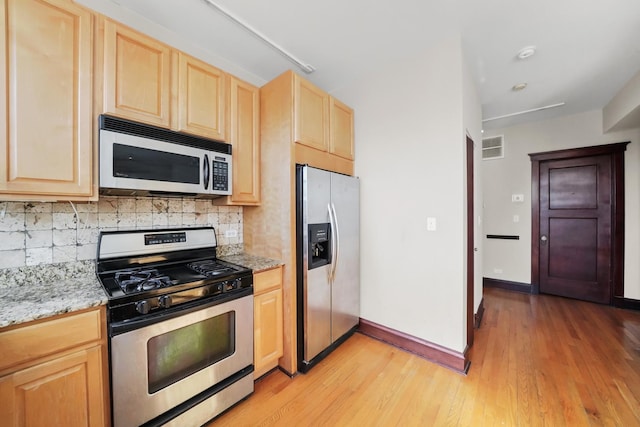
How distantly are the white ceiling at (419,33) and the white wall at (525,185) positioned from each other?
103 centimetres

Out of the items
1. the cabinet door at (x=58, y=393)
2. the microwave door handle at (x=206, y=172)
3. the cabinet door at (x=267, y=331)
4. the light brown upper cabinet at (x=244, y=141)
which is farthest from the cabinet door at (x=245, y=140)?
the cabinet door at (x=58, y=393)

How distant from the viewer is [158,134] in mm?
1687

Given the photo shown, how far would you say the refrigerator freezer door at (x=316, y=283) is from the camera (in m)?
2.09

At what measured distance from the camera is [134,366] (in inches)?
51.8

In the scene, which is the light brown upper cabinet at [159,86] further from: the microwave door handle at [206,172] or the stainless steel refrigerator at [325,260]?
the stainless steel refrigerator at [325,260]

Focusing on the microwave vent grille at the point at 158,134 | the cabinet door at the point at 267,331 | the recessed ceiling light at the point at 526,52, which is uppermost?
the recessed ceiling light at the point at 526,52

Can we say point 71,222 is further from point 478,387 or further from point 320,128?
point 478,387

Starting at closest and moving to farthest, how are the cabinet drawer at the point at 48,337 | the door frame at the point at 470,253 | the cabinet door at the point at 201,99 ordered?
the cabinet drawer at the point at 48,337 → the cabinet door at the point at 201,99 → the door frame at the point at 470,253

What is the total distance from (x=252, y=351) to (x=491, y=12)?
3.10 m

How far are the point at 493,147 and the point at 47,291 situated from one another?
573 centimetres

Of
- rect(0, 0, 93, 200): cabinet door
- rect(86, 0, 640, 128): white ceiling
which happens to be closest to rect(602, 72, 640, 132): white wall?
rect(86, 0, 640, 128): white ceiling

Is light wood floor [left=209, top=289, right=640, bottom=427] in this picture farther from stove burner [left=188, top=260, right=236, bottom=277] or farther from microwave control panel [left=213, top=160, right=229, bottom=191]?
microwave control panel [left=213, top=160, right=229, bottom=191]

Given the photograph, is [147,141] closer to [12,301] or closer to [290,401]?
[12,301]

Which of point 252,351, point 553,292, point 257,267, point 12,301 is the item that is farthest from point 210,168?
point 553,292
